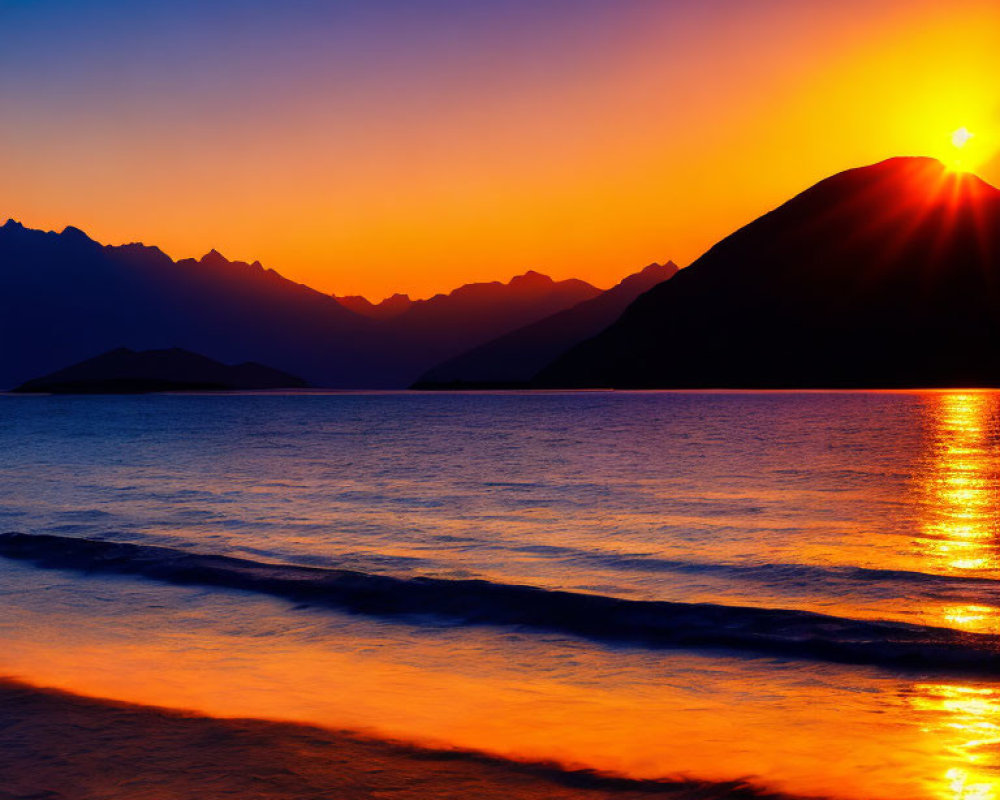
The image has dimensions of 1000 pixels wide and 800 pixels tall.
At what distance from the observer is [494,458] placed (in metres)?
50.7

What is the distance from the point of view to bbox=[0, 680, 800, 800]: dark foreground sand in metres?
6.95

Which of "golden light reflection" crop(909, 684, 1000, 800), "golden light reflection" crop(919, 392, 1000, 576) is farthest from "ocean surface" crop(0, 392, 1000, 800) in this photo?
"golden light reflection" crop(919, 392, 1000, 576)

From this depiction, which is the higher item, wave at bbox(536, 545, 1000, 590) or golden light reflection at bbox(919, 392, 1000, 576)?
wave at bbox(536, 545, 1000, 590)

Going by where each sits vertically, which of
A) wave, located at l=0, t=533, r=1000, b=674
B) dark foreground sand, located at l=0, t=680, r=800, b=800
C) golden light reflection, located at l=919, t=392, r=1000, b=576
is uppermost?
dark foreground sand, located at l=0, t=680, r=800, b=800

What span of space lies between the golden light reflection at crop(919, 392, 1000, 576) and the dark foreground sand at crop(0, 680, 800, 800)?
8248mm

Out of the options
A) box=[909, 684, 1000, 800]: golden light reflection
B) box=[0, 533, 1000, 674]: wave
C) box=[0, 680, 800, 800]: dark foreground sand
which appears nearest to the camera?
box=[0, 680, 800, 800]: dark foreground sand

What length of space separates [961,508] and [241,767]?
26.3 metres

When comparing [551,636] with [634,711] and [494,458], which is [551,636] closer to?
[634,711]

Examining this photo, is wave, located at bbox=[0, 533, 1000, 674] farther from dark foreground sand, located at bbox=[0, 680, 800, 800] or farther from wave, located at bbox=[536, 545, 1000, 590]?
dark foreground sand, located at bbox=[0, 680, 800, 800]

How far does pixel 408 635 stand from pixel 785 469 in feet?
109

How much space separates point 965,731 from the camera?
8445 millimetres

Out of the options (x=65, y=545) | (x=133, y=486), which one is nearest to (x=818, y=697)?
(x=65, y=545)

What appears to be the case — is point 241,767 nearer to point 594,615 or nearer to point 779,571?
point 594,615

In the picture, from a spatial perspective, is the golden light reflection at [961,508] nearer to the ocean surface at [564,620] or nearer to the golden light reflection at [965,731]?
the ocean surface at [564,620]
